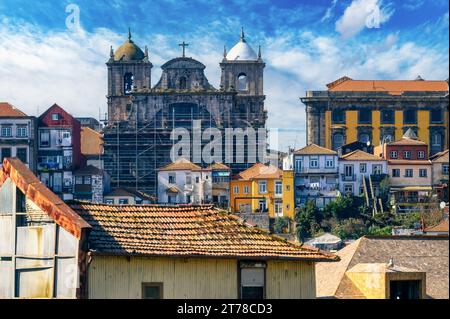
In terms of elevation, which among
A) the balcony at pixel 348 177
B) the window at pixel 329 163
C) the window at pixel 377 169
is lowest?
the balcony at pixel 348 177

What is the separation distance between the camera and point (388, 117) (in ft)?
199

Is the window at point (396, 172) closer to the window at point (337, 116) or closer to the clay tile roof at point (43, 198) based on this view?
the window at point (337, 116)

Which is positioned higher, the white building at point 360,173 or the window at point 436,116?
the window at point 436,116

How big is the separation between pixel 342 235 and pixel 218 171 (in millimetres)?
9461

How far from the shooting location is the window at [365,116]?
198 feet

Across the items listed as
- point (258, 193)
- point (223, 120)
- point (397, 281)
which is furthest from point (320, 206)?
point (397, 281)

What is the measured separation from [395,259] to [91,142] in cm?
4749

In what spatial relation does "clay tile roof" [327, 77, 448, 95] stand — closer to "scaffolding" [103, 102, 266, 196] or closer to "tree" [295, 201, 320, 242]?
"scaffolding" [103, 102, 266, 196]

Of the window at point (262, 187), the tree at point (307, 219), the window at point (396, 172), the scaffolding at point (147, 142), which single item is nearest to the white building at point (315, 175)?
the window at point (262, 187)

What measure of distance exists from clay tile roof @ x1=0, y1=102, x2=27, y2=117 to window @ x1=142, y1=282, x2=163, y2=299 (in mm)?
42927

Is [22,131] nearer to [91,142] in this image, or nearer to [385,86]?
[91,142]

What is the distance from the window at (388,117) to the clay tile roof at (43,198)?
52.0 meters

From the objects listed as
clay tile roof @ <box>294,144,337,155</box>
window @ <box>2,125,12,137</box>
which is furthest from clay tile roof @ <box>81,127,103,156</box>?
clay tile roof @ <box>294,144,337,155</box>

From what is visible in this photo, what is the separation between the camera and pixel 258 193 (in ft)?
166
